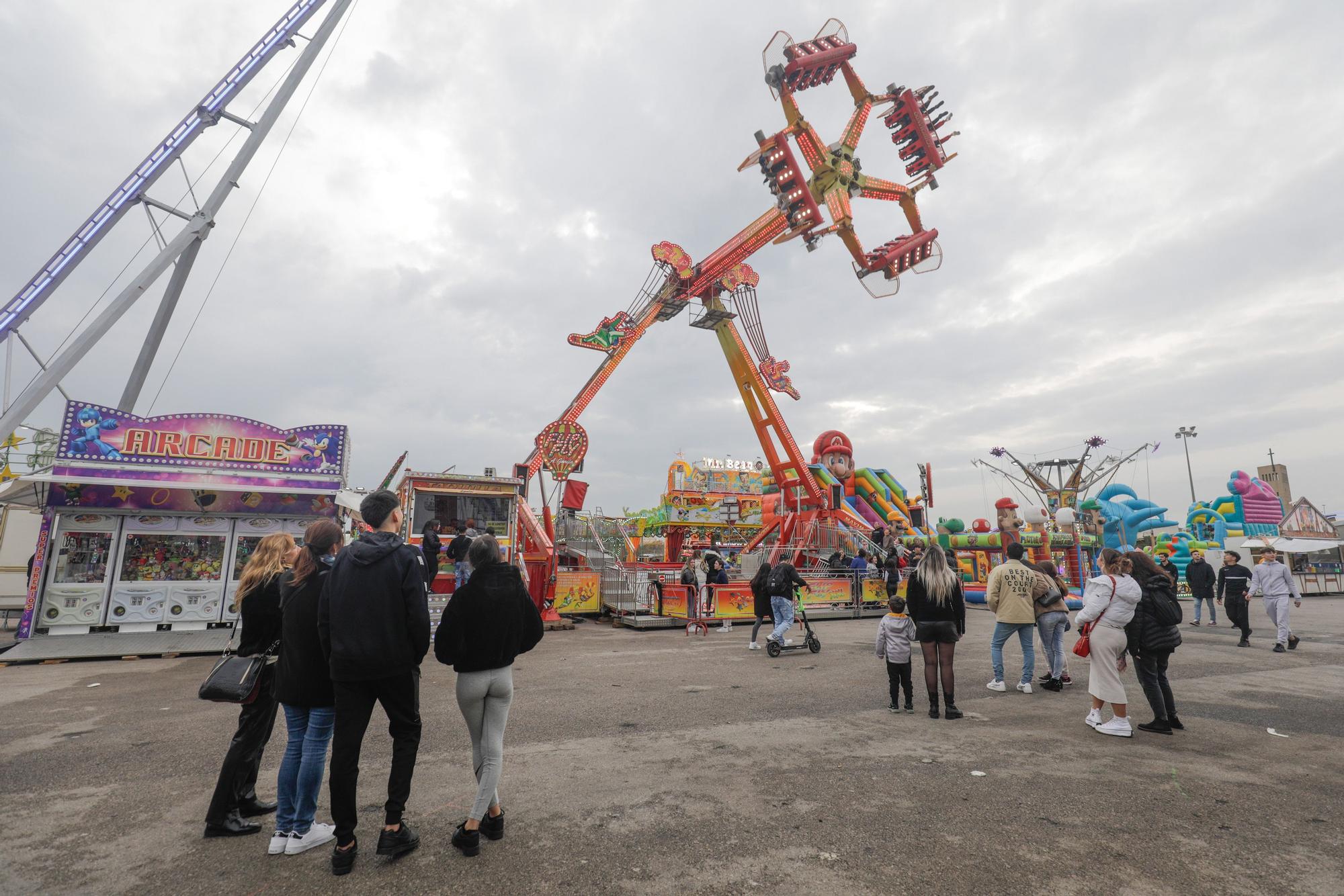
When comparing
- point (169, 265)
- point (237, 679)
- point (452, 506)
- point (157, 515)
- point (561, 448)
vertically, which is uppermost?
point (169, 265)

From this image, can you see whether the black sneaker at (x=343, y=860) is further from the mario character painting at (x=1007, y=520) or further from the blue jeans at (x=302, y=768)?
the mario character painting at (x=1007, y=520)

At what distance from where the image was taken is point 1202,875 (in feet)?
10.3

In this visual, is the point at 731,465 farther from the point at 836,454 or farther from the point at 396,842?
the point at 396,842

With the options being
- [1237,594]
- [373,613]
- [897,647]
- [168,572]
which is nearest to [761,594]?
[897,647]

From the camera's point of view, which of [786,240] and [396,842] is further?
[786,240]

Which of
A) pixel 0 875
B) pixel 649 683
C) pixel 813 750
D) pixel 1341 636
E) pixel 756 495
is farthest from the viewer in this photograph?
pixel 756 495

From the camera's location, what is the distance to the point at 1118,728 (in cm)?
560

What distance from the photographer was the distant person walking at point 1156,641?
5.73 meters

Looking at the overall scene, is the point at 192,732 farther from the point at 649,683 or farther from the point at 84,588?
the point at 84,588

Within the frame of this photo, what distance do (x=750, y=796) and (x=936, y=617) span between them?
3090 millimetres

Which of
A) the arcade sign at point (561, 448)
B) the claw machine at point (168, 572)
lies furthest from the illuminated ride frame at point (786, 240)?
the claw machine at point (168, 572)

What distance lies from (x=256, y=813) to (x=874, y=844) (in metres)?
3.82

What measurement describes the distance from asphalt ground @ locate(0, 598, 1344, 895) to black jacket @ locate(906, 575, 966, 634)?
100 centimetres

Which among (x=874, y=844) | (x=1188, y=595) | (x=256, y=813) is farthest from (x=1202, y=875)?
(x=1188, y=595)
